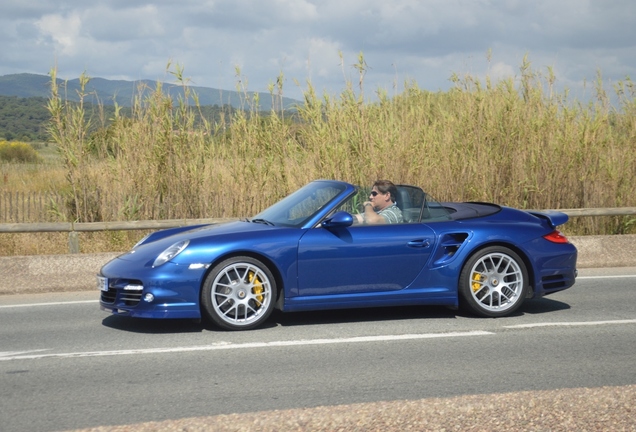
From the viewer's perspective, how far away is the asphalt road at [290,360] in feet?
17.7

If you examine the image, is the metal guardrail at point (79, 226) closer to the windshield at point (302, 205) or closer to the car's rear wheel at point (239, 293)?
the windshield at point (302, 205)

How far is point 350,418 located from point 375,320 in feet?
12.7

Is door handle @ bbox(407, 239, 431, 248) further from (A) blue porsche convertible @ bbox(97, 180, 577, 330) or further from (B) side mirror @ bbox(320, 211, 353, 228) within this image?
(B) side mirror @ bbox(320, 211, 353, 228)

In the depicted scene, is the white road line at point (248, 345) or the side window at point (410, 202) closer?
the white road line at point (248, 345)

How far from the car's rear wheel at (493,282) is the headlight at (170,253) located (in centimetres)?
260

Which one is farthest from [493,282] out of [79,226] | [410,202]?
[79,226]

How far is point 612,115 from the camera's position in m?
15.1

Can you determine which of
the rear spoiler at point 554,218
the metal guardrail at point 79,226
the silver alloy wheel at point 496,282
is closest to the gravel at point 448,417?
the silver alloy wheel at point 496,282

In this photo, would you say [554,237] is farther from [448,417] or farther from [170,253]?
[448,417]

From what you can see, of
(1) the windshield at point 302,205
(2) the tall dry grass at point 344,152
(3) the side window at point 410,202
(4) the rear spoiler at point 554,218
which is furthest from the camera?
(2) the tall dry grass at point 344,152

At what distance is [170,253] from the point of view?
7.57m

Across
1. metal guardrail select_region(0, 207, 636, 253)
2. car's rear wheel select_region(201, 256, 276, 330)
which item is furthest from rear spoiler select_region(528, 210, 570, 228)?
metal guardrail select_region(0, 207, 636, 253)

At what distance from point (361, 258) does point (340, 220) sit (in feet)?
1.35

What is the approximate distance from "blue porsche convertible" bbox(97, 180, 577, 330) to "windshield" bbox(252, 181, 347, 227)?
18mm
